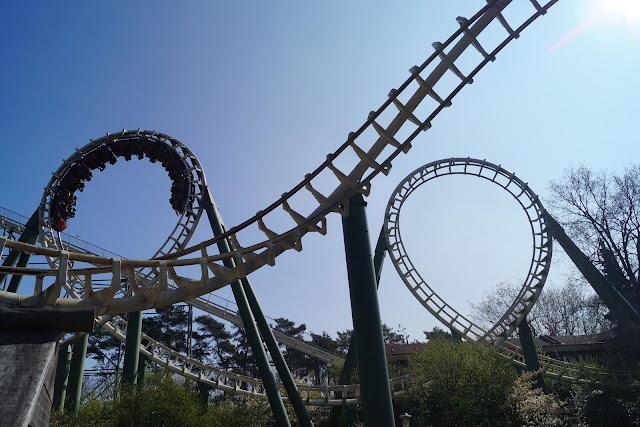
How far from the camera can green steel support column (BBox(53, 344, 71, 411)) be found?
14272mm

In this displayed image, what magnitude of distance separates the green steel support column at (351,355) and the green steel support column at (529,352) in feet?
17.1

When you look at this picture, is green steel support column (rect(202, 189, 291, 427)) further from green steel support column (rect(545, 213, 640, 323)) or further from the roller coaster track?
green steel support column (rect(545, 213, 640, 323))

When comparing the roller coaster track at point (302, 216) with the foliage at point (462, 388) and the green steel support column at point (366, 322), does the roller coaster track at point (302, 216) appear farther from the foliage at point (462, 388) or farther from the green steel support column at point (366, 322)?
the foliage at point (462, 388)

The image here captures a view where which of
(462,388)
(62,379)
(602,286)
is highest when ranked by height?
(602,286)

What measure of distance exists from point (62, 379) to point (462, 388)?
1215 centimetres

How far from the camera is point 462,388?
465 inches

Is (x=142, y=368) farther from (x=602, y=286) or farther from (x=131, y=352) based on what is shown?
(x=602, y=286)

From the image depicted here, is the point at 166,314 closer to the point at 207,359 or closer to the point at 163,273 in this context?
the point at 207,359

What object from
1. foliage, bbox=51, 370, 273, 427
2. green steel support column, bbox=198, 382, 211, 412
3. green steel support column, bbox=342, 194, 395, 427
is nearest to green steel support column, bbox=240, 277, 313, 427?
green steel support column, bbox=342, 194, 395, 427

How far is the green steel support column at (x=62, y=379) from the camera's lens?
14272 millimetres

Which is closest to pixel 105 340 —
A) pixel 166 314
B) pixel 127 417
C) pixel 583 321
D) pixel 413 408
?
pixel 166 314

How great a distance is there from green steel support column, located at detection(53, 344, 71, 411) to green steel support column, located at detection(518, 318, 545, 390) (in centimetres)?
1471

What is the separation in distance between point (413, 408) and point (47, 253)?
11.4m

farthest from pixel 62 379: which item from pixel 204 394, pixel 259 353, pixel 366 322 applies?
pixel 366 322
